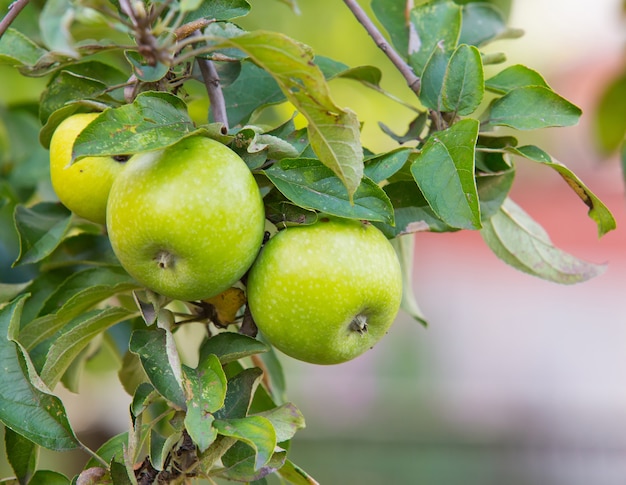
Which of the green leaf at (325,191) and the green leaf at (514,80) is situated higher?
the green leaf at (514,80)

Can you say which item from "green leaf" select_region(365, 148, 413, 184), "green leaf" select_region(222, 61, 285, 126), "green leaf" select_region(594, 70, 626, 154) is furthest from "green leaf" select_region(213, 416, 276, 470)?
"green leaf" select_region(594, 70, 626, 154)

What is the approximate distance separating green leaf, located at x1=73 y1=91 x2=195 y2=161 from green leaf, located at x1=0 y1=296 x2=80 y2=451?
0.21 meters

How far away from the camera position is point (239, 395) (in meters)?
0.70

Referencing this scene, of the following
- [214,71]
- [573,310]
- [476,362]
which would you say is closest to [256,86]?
[214,71]

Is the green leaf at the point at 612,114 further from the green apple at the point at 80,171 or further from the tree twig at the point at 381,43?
the green apple at the point at 80,171

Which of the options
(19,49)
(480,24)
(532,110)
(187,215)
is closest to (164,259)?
(187,215)

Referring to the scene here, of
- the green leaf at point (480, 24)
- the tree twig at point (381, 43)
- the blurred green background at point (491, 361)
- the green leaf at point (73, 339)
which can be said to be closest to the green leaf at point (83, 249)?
the green leaf at point (73, 339)

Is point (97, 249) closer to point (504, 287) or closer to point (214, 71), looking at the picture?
point (214, 71)

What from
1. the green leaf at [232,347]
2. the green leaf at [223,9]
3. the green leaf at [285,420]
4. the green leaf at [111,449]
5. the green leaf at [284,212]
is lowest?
the green leaf at [111,449]

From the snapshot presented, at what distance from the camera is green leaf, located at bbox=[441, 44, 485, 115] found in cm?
71

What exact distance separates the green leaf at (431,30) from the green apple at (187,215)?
0.28 m

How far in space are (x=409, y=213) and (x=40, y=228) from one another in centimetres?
40

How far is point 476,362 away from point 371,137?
3.93 meters

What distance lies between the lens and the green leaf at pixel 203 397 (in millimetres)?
587
